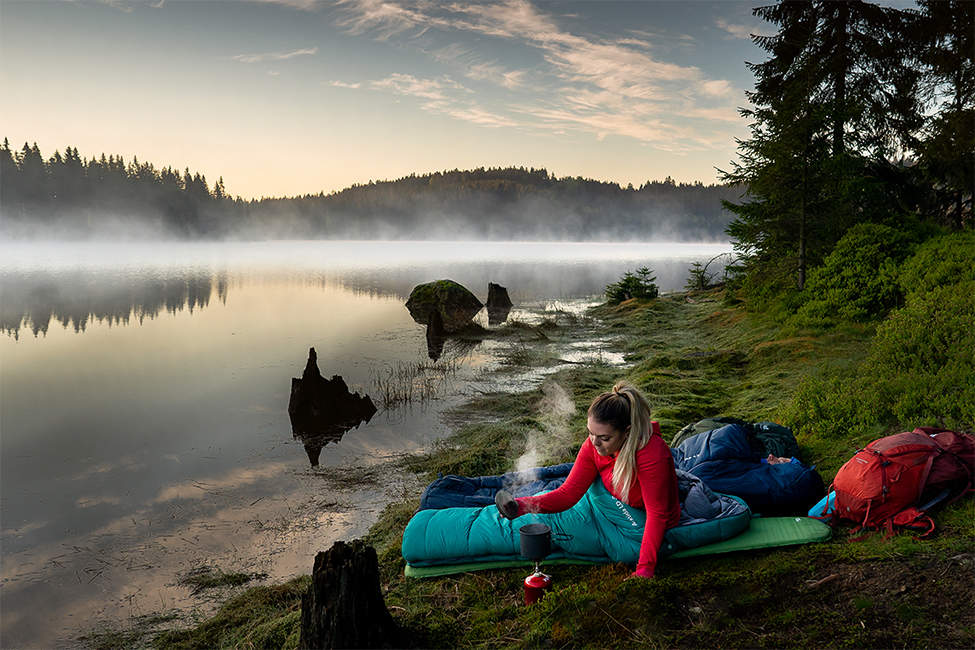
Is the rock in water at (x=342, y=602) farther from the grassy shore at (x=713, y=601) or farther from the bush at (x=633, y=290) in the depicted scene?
the bush at (x=633, y=290)

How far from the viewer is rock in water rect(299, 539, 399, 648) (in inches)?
149

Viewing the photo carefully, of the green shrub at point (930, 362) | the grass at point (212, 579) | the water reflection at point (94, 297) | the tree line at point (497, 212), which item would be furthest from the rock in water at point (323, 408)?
the tree line at point (497, 212)

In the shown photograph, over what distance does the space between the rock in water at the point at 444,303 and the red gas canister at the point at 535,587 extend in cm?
2360

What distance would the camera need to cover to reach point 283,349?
855 inches

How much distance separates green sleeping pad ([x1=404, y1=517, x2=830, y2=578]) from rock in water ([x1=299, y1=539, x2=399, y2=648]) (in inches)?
49.9

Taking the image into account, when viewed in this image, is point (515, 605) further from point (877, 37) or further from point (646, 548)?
point (877, 37)

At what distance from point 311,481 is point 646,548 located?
675 centimetres

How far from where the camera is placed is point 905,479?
4801mm

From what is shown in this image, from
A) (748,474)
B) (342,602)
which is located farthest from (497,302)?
(342,602)

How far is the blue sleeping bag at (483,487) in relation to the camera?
5.73m

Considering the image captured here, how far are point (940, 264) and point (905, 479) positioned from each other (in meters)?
8.02

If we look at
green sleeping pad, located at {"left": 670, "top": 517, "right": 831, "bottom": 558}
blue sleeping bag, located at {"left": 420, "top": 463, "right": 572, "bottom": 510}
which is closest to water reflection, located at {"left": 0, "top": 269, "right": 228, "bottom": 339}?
blue sleeping bag, located at {"left": 420, "top": 463, "right": 572, "bottom": 510}

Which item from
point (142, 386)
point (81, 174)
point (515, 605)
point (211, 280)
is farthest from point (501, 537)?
point (81, 174)

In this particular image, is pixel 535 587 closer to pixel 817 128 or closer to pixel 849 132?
pixel 817 128
